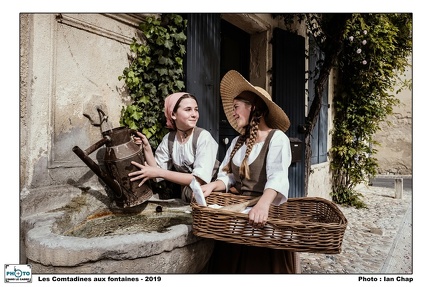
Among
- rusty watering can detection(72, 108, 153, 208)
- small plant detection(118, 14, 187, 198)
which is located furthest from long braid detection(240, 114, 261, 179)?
small plant detection(118, 14, 187, 198)

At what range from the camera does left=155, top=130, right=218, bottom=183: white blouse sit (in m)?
2.19

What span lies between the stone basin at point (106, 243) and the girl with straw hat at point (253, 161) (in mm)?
280

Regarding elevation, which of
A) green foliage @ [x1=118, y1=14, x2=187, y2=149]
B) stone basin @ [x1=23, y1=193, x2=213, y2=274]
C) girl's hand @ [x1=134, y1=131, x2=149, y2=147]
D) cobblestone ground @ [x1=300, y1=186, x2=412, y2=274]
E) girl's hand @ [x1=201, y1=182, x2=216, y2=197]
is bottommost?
cobblestone ground @ [x1=300, y1=186, x2=412, y2=274]

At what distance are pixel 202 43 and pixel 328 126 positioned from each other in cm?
403

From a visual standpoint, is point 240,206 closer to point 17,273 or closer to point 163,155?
point 163,155

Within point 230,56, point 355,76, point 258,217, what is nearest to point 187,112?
point 258,217

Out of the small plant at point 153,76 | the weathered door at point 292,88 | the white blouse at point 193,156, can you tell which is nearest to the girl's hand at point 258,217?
the white blouse at point 193,156

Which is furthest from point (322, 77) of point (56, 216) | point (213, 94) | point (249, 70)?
point (56, 216)

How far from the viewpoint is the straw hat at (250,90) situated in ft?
6.07

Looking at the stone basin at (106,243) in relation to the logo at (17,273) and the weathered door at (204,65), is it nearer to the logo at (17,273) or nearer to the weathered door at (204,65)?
the logo at (17,273)

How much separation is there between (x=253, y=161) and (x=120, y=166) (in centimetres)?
83

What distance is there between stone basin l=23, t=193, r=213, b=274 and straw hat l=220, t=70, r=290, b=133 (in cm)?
80

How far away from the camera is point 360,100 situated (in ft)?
20.2

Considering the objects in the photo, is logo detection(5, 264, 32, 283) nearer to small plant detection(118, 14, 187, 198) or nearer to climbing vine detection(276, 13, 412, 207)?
small plant detection(118, 14, 187, 198)
